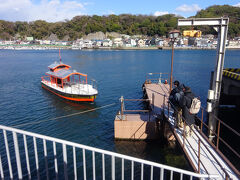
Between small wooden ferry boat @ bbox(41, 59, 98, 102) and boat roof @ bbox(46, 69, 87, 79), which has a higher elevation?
boat roof @ bbox(46, 69, 87, 79)

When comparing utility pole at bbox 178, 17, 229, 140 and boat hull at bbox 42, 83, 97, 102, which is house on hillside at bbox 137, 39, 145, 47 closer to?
boat hull at bbox 42, 83, 97, 102

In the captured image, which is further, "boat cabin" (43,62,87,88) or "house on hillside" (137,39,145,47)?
"house on hillside" (137,39,145,47)

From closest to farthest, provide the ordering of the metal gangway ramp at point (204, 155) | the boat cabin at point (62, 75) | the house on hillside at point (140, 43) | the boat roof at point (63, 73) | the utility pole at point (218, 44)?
the metal gangway ramp at point (204, 155) < the utility pole at point (218, 44) < the boat roof at point (63, 73) < the boat cabin at point (62, 75) < the house on hillside at point (140, 43)

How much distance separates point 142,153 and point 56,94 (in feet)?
56.8

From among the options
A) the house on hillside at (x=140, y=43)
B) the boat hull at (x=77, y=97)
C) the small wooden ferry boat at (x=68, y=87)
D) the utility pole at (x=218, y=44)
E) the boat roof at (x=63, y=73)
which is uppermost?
the house on hillside at (x=140, y=43)

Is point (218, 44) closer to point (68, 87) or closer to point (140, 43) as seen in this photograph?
point (68, 87)

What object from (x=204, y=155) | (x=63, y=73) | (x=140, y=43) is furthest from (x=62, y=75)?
(x=140, y=43)

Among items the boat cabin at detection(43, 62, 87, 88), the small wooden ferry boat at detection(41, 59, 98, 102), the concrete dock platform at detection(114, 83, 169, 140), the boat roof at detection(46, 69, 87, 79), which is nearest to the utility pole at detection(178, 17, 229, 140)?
the concrete dock platform at detection(114, 83, 169, 140)

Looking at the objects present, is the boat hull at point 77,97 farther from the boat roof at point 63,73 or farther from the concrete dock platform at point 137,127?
the concrete dock platform at point 137,127

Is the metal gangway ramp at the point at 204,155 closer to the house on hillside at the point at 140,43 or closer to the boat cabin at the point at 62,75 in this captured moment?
the boat cabin at the point at 62,75

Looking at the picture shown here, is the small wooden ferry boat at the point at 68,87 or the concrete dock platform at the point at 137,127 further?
the small wooden ferry boat at the point at 68,87

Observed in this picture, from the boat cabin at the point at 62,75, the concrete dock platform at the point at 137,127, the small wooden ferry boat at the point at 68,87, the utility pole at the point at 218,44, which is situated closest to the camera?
the utility pole at the point at 218,44

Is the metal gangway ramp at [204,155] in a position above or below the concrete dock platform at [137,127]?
above

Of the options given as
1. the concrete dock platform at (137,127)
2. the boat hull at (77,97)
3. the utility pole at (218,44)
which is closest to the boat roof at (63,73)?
the boat hull at (77,97)
